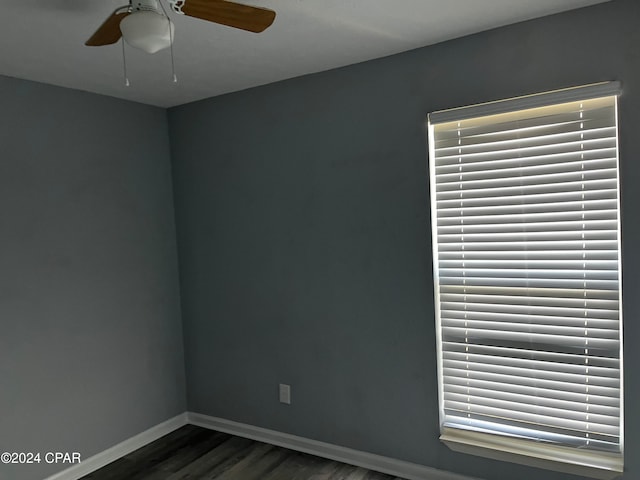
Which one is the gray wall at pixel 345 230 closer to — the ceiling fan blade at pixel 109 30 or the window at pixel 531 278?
the window at pixel 531 278

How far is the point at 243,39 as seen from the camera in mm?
2387

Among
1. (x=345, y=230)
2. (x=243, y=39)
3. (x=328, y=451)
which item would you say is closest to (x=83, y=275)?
(x=345, y=230)

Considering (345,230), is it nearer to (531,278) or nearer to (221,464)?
(531,278)

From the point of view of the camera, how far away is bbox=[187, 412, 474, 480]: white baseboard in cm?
281

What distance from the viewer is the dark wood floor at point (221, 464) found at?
2.97 metres

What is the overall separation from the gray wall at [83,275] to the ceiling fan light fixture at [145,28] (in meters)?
1.71

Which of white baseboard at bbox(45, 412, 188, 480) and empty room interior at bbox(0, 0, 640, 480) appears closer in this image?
empty room interior at bbox(0, 0, 640, 480)

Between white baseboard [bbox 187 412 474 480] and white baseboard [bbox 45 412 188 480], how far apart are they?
0.15 m

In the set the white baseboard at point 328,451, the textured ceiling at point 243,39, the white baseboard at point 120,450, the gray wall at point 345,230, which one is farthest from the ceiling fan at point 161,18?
the white baseboard at point 120,450

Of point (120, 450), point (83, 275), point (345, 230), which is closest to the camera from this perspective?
point (345, 230)

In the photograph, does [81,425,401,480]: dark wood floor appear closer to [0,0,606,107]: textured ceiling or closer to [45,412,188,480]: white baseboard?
[45,412,188,480]: white baseboard

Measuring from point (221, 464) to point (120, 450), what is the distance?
2.35 ft

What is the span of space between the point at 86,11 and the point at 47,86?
3.79 feet

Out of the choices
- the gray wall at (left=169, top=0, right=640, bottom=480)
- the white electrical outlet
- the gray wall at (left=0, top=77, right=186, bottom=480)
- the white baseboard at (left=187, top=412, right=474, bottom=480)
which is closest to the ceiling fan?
the gray wall at (left=169, top=0, right=640, bottom=480)
